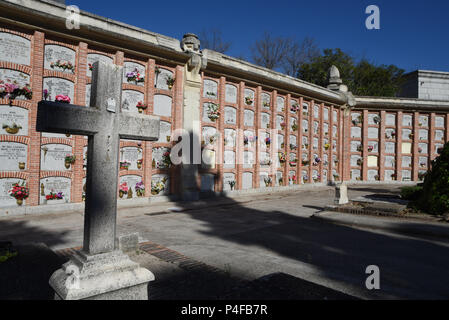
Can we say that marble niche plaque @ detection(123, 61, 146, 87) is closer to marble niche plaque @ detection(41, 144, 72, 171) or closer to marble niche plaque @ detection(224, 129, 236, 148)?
marble niche plaque @ detection(41, 144, 72, 171)

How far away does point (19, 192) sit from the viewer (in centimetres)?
820

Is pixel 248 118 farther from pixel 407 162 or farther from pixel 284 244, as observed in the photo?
pixel 407 162

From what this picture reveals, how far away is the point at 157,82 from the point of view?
11172 mm

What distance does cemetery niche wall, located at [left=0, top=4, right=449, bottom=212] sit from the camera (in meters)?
A: 8.47

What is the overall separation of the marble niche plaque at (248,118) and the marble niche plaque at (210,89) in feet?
6.16

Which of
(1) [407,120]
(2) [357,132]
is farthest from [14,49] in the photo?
(1) [407,120]

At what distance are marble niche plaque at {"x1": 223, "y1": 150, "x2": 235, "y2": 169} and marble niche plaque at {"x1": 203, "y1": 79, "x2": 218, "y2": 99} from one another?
253cm

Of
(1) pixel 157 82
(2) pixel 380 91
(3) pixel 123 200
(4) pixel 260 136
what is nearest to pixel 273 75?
(4) pixel 260 136

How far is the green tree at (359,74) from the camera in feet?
92.1

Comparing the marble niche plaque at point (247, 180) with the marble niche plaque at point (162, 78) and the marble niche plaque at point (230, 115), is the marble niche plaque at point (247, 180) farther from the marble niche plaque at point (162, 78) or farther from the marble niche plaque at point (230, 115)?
the marble niche plaque at point (162, 78)

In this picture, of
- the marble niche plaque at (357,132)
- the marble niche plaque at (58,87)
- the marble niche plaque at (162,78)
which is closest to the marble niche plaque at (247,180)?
the marble niche plaque at (162,78)

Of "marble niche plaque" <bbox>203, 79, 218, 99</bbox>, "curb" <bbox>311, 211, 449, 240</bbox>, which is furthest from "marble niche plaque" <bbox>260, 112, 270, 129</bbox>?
"curb" <bbox>311, 211, 449, 240</bbox>

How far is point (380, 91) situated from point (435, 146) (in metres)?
10.6
